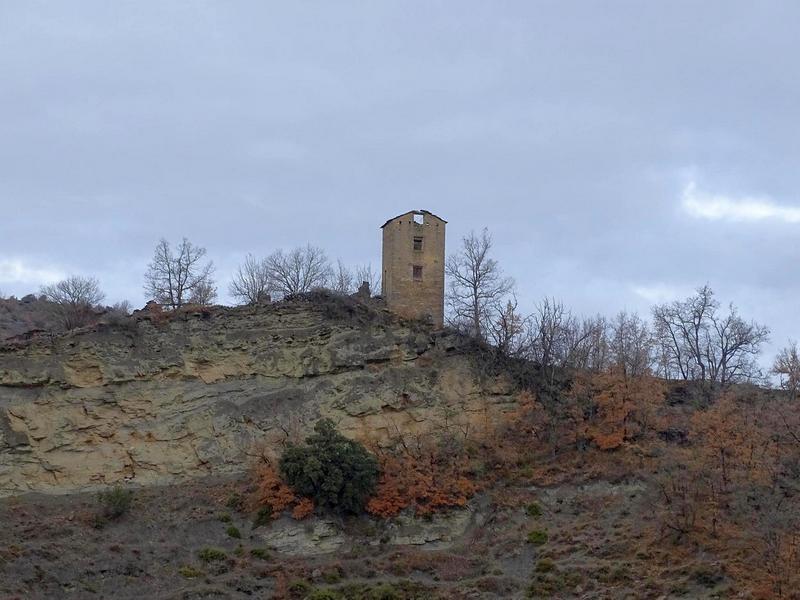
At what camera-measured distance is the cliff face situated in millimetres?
37344

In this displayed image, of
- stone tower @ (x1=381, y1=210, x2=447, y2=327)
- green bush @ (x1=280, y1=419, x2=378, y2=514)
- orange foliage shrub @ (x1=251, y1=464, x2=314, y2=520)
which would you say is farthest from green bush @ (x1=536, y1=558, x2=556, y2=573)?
stone tower @ (x1=381, y1=210, x2=447, y2=327)

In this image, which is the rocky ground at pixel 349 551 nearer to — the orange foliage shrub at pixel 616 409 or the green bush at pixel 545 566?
the green bush at pixel 545 566

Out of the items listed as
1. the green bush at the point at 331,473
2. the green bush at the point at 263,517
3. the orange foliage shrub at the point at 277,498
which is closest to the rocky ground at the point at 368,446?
the green bush at the point at 263,517

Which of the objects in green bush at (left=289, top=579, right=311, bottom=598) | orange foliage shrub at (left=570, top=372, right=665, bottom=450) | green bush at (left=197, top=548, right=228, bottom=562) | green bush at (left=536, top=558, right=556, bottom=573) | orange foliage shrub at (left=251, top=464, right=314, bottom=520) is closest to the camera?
green bush at (left=289, top=579, right=311, bottom=598)

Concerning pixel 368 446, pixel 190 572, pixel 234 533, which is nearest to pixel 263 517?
pixel 234 533

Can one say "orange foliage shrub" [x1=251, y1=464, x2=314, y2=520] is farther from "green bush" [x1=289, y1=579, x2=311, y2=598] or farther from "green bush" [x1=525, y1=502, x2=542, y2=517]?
"green bush" [x1=525, y1=502, x2=542, y2=517]

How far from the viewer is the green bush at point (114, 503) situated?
34.3 m

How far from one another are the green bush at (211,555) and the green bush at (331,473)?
335cm

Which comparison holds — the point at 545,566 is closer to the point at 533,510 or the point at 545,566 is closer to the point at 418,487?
the point at 533,510

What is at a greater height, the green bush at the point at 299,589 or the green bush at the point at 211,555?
the green bush at the point at 211,555

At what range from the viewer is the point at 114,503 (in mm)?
34469

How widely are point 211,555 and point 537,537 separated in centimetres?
1007

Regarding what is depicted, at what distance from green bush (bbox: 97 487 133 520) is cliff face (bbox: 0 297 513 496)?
6.96 feet

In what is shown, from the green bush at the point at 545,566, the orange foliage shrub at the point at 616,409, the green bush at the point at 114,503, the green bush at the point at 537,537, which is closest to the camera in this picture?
the green bush at the point at 545,566
